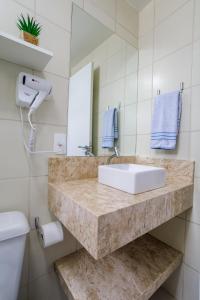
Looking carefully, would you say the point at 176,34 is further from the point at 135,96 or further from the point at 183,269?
the point at 183,269

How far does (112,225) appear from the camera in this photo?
575mm

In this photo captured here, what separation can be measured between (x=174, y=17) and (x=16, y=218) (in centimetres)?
166

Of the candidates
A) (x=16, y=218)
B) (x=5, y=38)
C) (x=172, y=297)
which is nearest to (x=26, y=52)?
(x=5, y=38)

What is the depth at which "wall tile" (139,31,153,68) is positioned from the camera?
1.36m

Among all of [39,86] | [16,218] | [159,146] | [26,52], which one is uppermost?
[26,52]

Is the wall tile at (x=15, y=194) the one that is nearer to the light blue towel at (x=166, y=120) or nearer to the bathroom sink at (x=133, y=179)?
the bathroom sink at (x=133, y=179)

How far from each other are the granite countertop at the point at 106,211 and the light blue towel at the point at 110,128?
446 millimetres

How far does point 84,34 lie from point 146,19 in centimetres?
67

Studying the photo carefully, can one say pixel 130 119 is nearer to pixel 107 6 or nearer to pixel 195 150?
pixel 195 150

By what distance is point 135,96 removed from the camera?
4.89 feet

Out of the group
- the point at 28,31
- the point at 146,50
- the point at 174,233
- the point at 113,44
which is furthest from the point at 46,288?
the point at 146,50

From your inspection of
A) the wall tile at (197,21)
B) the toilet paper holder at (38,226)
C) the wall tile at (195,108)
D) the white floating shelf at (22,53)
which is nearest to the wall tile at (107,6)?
the wall tile at (197,21)

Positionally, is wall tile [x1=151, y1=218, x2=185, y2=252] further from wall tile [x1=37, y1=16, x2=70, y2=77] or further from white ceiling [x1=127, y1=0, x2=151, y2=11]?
white ceiling [x1=127, y1=0, x2=151, y2=11]

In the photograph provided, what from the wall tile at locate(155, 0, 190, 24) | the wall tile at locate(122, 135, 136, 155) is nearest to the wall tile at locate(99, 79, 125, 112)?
the wall tile at locate(122, 135, 136, 155)
